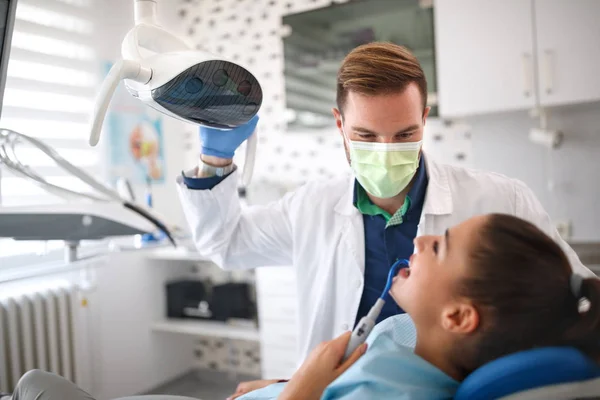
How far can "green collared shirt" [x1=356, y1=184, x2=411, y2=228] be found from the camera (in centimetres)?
118

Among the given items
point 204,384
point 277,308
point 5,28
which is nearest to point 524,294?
point 5,28

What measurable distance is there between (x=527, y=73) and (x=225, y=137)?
5.40 feet

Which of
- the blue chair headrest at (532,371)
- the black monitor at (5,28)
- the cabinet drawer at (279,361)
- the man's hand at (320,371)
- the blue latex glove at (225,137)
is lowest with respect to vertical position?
the cabinet drawer at (279,361)

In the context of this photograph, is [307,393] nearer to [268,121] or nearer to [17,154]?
[17,154]

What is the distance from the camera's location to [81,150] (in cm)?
251

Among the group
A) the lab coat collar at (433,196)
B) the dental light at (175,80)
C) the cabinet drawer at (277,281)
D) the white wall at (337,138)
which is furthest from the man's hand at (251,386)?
the white wall at (337,138)

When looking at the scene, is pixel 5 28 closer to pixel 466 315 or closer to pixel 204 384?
pixel 466 315

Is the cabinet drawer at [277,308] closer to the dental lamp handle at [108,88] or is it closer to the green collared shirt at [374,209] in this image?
the green collared shirt at [374,209]

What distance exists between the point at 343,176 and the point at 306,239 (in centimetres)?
20

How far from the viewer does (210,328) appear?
2943 mm

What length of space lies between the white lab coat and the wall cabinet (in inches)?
48.8

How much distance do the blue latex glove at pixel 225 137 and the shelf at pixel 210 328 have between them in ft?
6.05

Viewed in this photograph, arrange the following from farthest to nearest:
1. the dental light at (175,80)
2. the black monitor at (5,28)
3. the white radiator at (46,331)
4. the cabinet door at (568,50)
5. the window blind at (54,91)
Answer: the cabinet door at (568,50) < the white radiator at (46,331) < the window blind at (54,91) < the black monitor at (5,28) < the dental light at (175,80)

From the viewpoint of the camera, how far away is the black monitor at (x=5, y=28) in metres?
0.97
